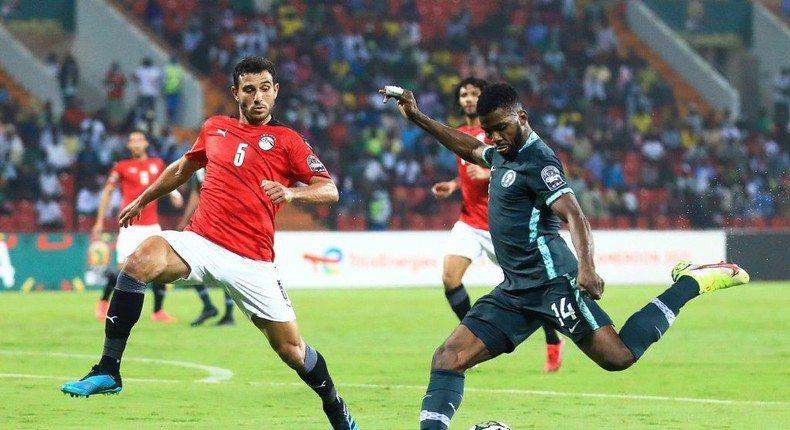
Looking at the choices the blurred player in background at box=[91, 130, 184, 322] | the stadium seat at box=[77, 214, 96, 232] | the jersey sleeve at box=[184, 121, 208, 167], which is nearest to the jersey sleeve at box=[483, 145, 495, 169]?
the jersey sleeve at box=[184, 121, 208, 167]

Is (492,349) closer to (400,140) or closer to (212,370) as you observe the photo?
(212,370)

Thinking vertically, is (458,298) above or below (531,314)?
below

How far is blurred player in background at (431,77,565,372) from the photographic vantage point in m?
12.2

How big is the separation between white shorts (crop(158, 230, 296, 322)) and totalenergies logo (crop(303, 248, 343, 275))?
17.0 metres

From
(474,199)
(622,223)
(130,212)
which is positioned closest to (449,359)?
(130,212)

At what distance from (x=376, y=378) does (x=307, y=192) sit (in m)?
4.31

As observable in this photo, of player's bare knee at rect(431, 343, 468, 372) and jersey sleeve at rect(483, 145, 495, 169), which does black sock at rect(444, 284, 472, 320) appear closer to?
jersey sleeve at rect(483, 145, 495, 169)

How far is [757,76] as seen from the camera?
41.7 metres

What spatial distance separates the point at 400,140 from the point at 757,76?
15.7 meters

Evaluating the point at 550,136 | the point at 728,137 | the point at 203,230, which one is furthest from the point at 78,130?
the point at 203,230

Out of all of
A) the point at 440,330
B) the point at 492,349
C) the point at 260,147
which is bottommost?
the point at 440,330

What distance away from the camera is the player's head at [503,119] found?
7.28 metres

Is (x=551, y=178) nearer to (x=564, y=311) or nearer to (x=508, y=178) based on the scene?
(x=508, y=178)

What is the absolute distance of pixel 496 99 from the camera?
23.9 feet
